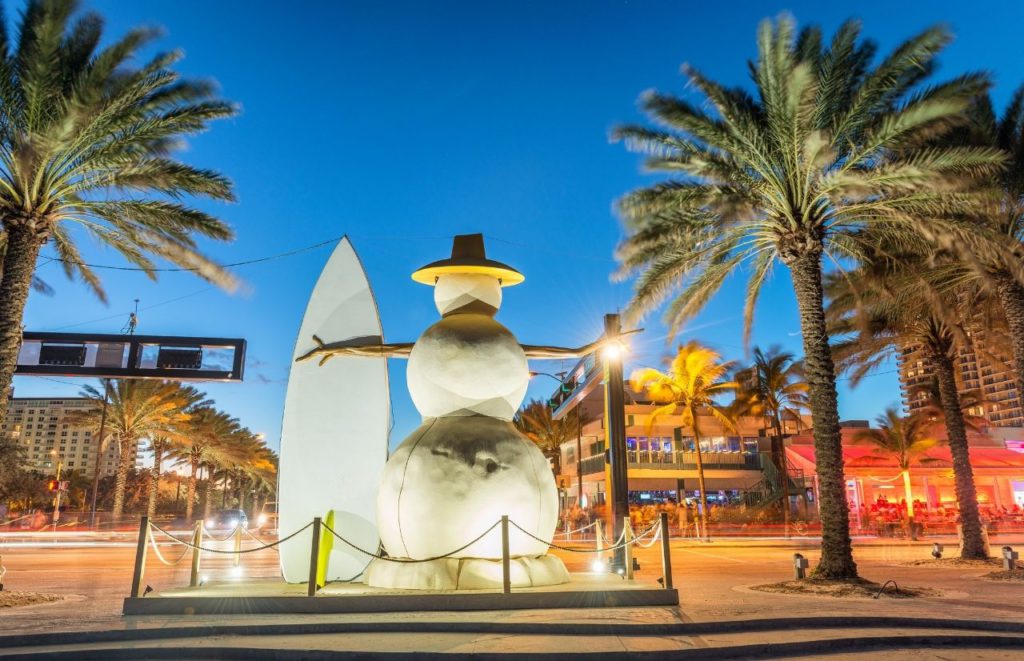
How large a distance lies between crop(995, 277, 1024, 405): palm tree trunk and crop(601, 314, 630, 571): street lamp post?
277 inches

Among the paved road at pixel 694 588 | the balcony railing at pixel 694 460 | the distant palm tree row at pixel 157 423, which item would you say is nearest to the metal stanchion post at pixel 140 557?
the paved road at pixel 694 588

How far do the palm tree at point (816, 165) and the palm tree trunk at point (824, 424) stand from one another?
2cm

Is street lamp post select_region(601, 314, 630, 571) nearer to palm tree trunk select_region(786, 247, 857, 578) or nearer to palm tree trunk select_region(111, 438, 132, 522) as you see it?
palm tree trunk select_region(786, 247, 857, 578)

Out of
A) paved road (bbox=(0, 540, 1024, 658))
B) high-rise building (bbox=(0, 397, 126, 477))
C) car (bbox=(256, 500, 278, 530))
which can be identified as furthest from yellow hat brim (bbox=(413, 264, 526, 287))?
high-rise building (bbox=(0, 397, 126, 477))

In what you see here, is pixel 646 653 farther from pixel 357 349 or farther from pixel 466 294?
pixel 357 349

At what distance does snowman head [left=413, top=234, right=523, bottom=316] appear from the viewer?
1003 cm

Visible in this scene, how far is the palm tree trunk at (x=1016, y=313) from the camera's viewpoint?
12.7 meters

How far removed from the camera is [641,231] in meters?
12.8

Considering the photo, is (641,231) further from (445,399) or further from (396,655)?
(396,655)

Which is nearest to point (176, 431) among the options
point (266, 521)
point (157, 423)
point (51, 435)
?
point (157, 423)

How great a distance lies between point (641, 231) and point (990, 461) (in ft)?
100

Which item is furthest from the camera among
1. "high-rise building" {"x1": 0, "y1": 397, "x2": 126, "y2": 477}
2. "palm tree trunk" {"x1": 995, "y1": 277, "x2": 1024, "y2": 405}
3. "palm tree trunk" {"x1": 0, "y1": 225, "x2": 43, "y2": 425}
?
"high-rise building" {"x1": 0, "y1": 397, "x2": 126, "y2": 477}

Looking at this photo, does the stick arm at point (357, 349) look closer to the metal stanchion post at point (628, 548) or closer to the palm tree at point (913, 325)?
the metal stanchion post at point (628, 548)

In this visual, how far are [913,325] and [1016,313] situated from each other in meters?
3.61
